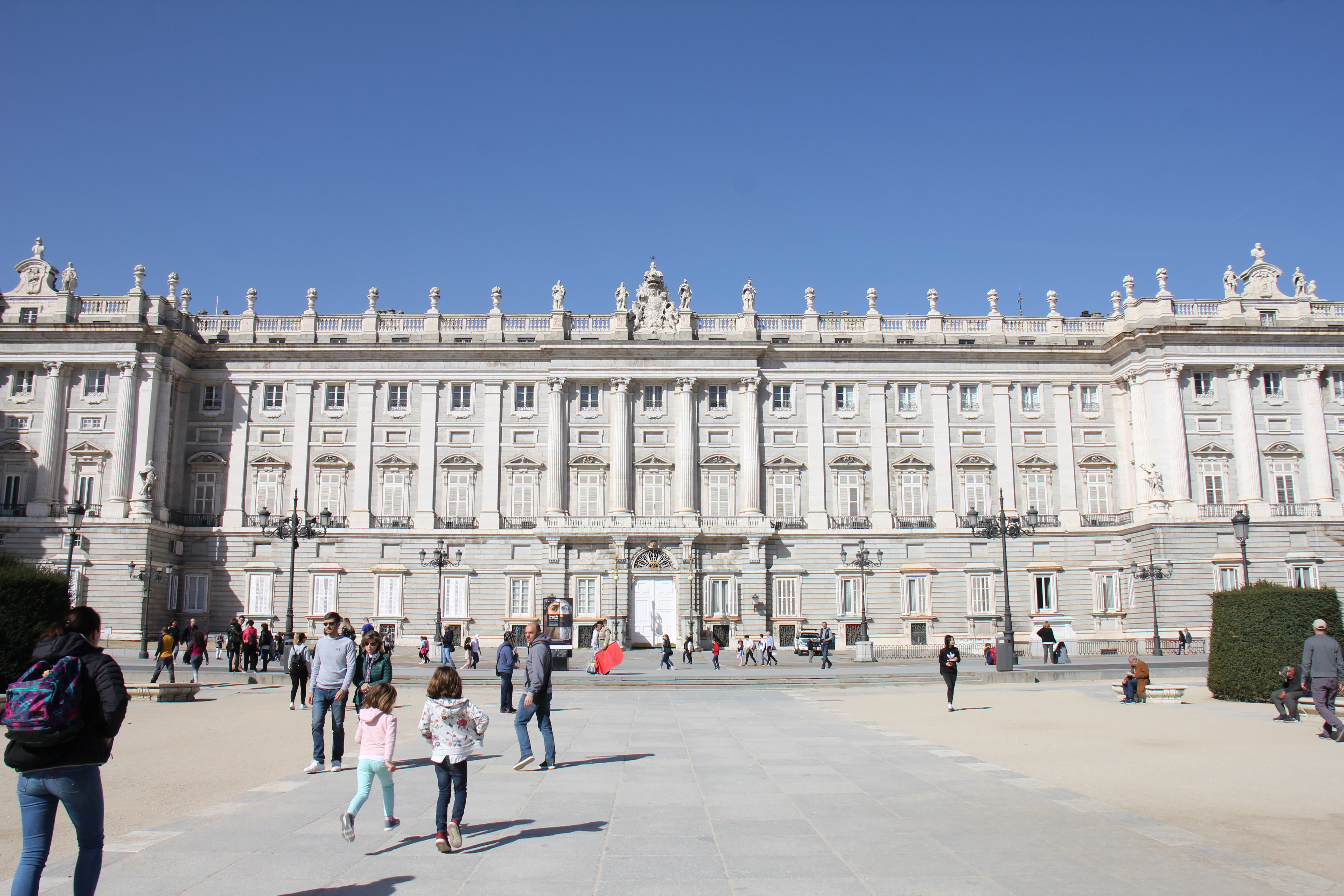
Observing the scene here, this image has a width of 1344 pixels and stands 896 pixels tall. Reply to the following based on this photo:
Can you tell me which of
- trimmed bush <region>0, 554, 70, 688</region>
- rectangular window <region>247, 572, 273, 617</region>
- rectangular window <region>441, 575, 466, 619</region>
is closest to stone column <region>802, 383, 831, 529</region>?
rectangular window <region>441, 575, 466, 619</region>

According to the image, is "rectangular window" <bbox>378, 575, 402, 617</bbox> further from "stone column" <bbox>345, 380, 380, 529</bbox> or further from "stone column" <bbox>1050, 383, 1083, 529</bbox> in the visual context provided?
"stone column" <bbox>1050, 383, 1083, 529</bbox>

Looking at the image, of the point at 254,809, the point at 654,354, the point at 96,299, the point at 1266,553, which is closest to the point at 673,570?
the point at 654,354

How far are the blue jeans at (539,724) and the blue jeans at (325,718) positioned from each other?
2339 millimetres

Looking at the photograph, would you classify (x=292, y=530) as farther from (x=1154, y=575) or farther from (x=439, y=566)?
(x=1154, y=575)

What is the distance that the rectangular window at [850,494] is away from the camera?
4909cm

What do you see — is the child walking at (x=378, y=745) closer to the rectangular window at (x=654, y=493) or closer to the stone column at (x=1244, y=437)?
the rectangular window at (x=654, y=493)

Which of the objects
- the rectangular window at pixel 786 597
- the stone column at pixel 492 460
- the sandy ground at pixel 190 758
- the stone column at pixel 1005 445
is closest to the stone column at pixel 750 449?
the rectangular window at pixel 786 597

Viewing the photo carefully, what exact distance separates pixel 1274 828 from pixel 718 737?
892cm

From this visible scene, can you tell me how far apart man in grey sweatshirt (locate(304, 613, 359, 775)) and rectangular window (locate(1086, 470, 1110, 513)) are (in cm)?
4438

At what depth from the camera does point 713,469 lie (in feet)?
161

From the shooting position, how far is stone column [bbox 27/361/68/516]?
1791 inches

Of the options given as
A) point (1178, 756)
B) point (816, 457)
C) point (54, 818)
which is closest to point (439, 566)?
point (816, 457)

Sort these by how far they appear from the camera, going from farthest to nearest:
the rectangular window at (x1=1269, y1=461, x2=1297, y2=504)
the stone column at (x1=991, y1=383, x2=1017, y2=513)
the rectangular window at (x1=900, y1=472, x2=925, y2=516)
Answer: the stone column at (x1=991, y1=383, x2=1017, y2=513)
the rectangular window at (x1=900, y1=472, x2=925, y2=516)
the rectangular window at (x1=1269, y1=461, x2=1297, y2=504)

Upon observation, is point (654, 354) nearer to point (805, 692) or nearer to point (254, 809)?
point (805, 692)
